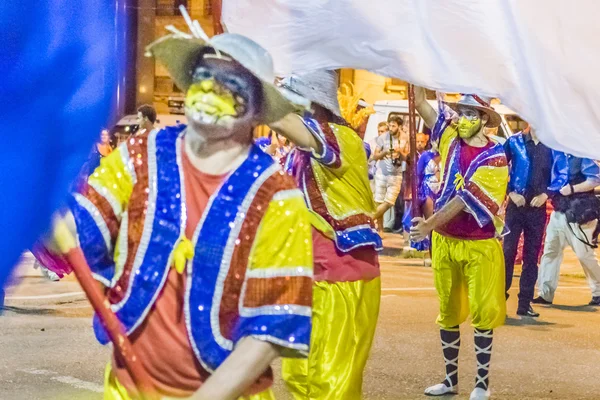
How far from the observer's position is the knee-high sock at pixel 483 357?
7.16 meters

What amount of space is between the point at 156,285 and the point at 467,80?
5.19ft

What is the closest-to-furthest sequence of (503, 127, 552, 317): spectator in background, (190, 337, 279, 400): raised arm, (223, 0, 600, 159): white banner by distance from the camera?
(190, 337, 279, 400): raised arm → (223, 0, 600, 159): white banner → (503, 127, 552, 317): spectator in background

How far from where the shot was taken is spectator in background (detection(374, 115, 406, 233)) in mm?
17719

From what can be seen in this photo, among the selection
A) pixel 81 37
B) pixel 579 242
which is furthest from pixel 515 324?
pixel 81 37

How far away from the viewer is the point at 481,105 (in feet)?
23.1

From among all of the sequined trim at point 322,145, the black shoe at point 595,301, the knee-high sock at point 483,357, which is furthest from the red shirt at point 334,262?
the black shoe at point 595,301

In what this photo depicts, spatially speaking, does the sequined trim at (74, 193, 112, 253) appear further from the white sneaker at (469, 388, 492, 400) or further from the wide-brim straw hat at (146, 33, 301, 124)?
the white sneaker at (469, 388, 492, 400)

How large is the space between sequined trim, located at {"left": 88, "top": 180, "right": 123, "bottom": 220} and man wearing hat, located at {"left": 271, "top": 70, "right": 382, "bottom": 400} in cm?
241

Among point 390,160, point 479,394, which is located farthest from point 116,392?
point 390,160

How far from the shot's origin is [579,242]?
38.0 ft

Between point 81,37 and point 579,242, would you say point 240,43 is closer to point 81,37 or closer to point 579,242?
point 81,37

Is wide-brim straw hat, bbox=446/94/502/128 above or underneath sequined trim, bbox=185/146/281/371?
above

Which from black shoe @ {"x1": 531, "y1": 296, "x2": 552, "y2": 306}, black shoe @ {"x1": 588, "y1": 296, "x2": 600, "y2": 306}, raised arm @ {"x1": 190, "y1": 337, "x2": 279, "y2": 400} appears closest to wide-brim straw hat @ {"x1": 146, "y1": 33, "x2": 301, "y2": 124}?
raised arm @ {"x1": 190, "y1": 337, "x2": 279, "y2": 400}

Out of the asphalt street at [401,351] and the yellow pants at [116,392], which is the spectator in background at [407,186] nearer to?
the asphalt street at [401,351]
